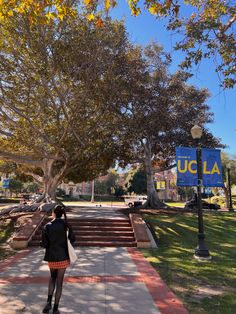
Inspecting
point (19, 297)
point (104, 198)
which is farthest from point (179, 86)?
point (104, 198)

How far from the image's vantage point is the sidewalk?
644cm

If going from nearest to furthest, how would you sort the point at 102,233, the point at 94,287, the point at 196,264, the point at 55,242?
the point at 55,242, the point at 94,287, the point at 196,264, the point at 102,233

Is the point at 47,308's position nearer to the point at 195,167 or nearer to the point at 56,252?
the point at 56,252

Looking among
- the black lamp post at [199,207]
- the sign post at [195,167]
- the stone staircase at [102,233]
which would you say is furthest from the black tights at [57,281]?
the sign post at [195,167]

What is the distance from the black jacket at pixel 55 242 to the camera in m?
6.11

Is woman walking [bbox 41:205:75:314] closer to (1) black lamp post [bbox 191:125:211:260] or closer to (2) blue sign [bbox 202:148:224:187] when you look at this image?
(1) black lamp post [bbox 191:125:211:260]

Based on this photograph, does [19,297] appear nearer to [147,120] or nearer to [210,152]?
[210,152]

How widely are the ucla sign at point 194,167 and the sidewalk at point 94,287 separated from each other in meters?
3.75

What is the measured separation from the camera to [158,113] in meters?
26.3

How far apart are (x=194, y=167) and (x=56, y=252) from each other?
8.60m

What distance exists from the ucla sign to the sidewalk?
3746mm

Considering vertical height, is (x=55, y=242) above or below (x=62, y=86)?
below

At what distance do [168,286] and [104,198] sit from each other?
233ft

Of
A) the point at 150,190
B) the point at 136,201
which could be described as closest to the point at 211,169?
the point at 150,190
